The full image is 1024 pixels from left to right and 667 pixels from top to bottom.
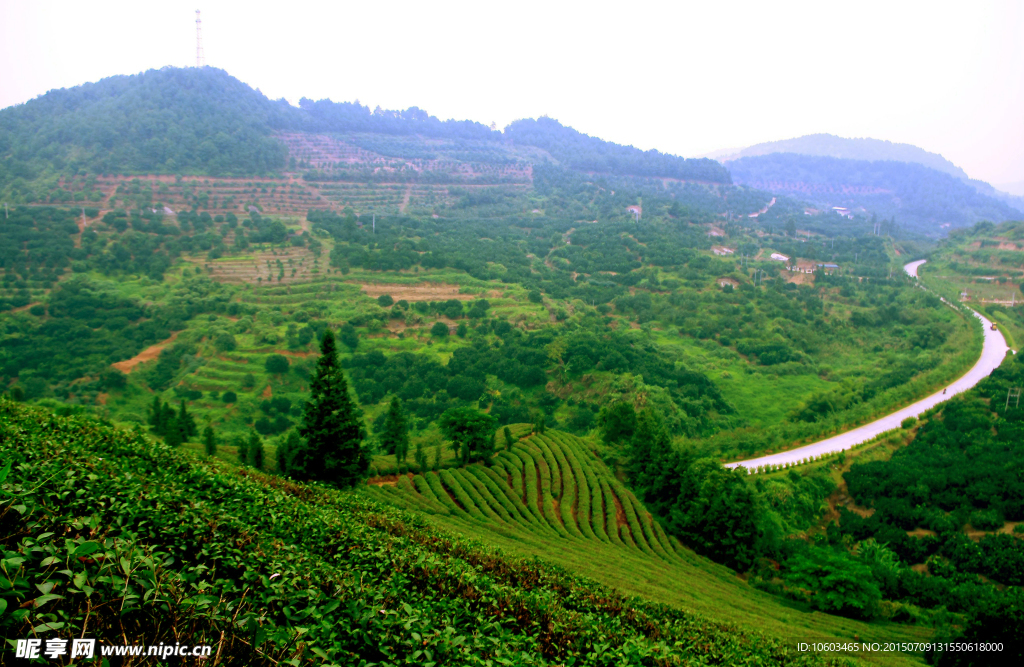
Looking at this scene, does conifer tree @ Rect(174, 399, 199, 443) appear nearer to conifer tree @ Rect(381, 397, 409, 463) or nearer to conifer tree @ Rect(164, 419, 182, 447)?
conifer tree @ Rect(164, 419, 182, 447)

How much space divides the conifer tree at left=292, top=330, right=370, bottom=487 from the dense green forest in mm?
137611

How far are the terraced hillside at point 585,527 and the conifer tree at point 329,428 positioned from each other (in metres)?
1.91

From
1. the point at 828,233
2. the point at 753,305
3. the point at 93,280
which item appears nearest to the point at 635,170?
the point at 828,233

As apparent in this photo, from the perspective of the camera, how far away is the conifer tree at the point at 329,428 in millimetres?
14266

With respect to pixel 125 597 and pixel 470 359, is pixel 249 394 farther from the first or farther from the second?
pixel 125 597

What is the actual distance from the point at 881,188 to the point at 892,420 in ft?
486

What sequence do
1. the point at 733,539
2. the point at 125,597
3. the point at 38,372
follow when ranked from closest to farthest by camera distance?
the point at 125,597, the point at 733,539, the point at 38,372

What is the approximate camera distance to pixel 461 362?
1615 inches

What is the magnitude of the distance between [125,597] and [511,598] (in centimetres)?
326

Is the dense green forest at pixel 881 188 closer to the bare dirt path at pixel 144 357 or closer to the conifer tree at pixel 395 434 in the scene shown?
the conifer tree at pixel 395 434

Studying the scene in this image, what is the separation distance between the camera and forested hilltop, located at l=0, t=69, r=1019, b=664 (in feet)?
24.1

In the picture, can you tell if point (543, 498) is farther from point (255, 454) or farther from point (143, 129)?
point (143, 129)

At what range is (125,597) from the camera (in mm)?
2609

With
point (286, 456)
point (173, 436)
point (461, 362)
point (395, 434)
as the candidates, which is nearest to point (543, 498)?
point (395, 434)
